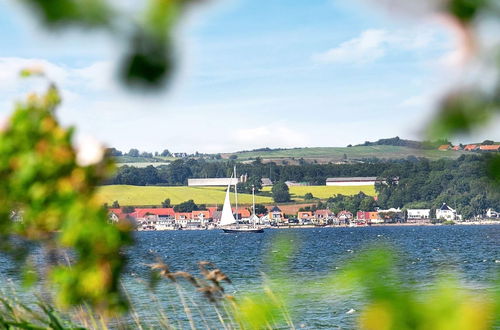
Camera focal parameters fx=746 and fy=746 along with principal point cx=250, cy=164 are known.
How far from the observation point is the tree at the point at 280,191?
131 metres

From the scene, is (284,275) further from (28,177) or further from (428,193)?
(28,177)

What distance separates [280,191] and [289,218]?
683 inches

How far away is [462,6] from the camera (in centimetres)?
121

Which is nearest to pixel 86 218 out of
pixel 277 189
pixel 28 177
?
pixel 28 177

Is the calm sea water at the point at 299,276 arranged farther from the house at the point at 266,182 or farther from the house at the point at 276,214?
the house at the point at 266,182

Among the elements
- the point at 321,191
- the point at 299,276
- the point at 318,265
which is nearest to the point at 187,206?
the point at 321,191

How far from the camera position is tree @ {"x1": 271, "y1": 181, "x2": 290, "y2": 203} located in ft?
429

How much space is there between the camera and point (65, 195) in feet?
5.76

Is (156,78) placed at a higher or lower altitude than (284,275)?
higher

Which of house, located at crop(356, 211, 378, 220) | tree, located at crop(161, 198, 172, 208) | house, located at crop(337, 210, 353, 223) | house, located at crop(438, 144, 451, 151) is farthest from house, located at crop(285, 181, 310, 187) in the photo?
house, located at crop(438, 144, 451, 151)

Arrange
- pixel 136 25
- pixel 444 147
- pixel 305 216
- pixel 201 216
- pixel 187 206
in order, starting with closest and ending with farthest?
pixel 136 25 → pixel 444 147 → pixel 187 206 → pixel 305 216 → pixel 201 216

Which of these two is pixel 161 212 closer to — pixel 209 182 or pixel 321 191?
pixel 209 182

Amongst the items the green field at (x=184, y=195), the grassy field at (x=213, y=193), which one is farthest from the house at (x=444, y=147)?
the grassy field at (x=213, y=193)

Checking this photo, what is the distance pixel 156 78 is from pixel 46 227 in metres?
0.92
